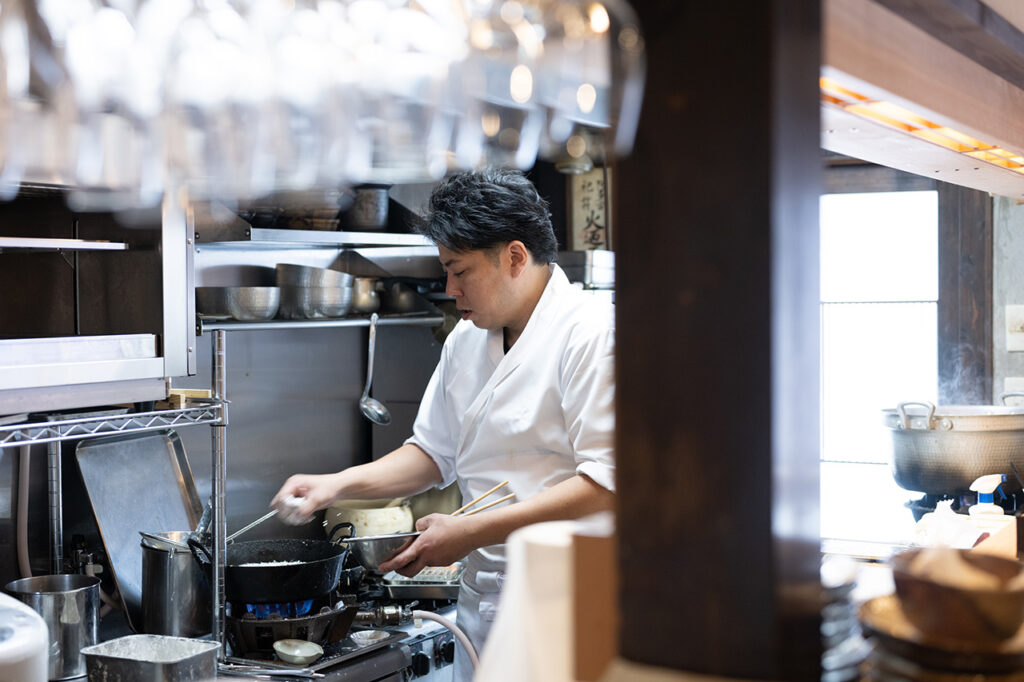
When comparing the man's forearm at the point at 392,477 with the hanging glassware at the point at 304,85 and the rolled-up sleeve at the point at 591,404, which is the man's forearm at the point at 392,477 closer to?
the rolled-up sleeve at the point at 591,404

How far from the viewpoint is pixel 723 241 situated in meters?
0.90

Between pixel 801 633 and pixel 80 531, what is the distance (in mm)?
2454

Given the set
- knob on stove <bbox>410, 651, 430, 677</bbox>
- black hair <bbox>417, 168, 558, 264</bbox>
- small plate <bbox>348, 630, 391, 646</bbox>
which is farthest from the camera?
knob on stove <bbox>410, 651, 430, 677</bbox>

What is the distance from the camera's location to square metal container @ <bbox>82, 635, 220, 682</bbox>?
7.06 feet

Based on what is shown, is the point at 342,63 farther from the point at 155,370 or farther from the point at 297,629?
the point at 297,629

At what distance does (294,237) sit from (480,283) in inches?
40.3

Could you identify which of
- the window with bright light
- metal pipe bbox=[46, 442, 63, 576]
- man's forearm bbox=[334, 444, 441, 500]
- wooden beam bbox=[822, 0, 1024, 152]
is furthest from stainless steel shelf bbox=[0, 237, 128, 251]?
the window with bright light

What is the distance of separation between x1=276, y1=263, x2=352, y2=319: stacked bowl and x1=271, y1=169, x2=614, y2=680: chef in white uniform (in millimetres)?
A: 813

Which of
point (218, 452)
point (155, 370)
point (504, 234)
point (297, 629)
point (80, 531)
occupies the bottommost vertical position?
point (297, 629)

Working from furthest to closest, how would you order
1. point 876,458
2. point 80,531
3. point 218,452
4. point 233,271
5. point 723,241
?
1. point 876,458
2. point 233,271
3. point 80,531
4. point 218,452
5. point 723,241

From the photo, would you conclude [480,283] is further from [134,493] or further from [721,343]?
[721,343]

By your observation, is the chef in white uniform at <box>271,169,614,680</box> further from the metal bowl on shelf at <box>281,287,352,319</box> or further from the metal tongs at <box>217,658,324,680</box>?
the metal bowl on shelf at <box>281,287,352,319</box>

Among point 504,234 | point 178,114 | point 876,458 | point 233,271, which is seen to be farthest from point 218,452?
point 876,458

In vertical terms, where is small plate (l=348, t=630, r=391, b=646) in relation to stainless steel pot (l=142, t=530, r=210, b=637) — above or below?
below
